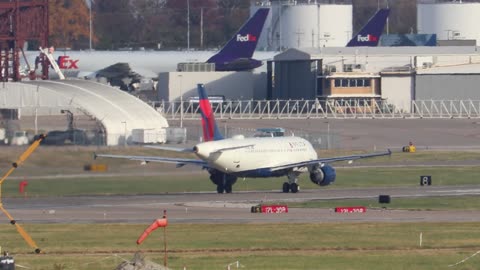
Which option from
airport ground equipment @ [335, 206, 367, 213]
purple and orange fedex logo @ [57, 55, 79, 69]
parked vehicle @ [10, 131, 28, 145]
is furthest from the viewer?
purple and orange fedex logo @ [57, 55, 79, 69]

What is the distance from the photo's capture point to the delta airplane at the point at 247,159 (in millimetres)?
75125

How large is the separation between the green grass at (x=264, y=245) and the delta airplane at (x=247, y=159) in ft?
52.5

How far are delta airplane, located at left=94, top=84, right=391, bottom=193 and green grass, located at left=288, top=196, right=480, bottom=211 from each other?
6.01 m

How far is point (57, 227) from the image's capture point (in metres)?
58.8

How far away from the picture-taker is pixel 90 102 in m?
106

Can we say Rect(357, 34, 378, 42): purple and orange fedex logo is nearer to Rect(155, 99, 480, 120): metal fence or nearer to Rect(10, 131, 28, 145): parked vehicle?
Rect(155, 99, 480, 120): metal fence

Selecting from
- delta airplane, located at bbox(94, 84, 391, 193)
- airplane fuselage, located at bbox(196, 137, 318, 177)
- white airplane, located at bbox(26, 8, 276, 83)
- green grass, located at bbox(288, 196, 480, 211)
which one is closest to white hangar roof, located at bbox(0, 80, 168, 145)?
airplane fuselage, located at bbox(196, 137, 318, 177)

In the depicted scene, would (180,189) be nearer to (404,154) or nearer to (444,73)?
(404,154)

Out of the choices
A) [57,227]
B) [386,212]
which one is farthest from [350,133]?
[57,227]

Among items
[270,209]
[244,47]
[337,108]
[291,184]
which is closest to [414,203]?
[270,209]

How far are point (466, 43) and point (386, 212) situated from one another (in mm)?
114878

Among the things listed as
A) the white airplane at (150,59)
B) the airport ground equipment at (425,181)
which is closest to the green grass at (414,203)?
the airport ground equipment at (425,181)

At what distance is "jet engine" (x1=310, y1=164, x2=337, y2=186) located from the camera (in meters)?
79.6

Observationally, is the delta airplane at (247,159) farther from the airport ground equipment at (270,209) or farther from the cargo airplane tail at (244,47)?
the cargo airplane tail at (244,47)
